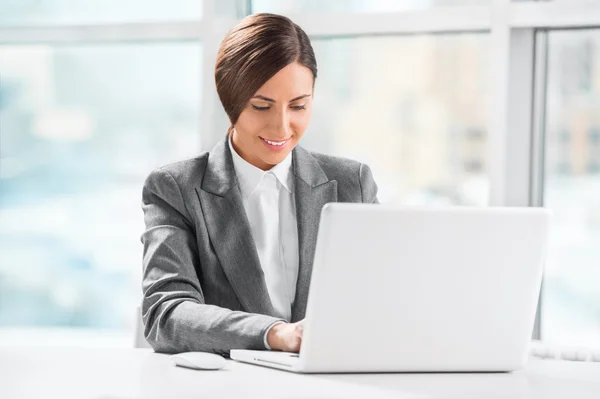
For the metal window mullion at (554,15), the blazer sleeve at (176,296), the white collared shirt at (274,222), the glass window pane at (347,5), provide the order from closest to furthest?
1. the blazer sleeve at (176,296)
2. the white collared shirt at (274,222)
3. the metal window mullion at (554,15)
4. the glass window pane at (347,5)

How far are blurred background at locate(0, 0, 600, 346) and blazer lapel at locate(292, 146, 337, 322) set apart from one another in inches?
53.4

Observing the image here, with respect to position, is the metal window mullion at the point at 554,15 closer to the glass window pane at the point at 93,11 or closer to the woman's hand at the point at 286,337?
the glass window pane at the point at 93,11

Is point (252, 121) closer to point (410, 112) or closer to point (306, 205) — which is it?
point (306, 205)

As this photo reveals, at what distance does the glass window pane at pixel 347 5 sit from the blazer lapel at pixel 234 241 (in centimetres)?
167

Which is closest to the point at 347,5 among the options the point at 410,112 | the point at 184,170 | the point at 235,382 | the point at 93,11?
the point at 410,112

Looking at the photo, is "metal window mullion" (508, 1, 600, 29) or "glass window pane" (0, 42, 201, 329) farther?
"glass window pane" (0, 42, 201, 329)

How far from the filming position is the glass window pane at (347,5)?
3545 millimetres

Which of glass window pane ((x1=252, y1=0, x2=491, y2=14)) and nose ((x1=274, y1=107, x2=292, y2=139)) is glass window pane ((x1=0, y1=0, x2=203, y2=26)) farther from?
nose ((x1=274, y1=107, x2=292, y2=139))

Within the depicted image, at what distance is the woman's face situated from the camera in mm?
2154

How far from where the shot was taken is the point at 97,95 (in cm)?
392

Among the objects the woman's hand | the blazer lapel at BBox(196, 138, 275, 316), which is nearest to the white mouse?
the woman's hand

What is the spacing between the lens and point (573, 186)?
3471 mm

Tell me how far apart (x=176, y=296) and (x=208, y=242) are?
0.69ft

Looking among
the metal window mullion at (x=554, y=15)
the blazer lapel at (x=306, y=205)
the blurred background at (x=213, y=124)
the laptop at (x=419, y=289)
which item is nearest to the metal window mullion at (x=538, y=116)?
the blurred background at (x=213, y=124)
